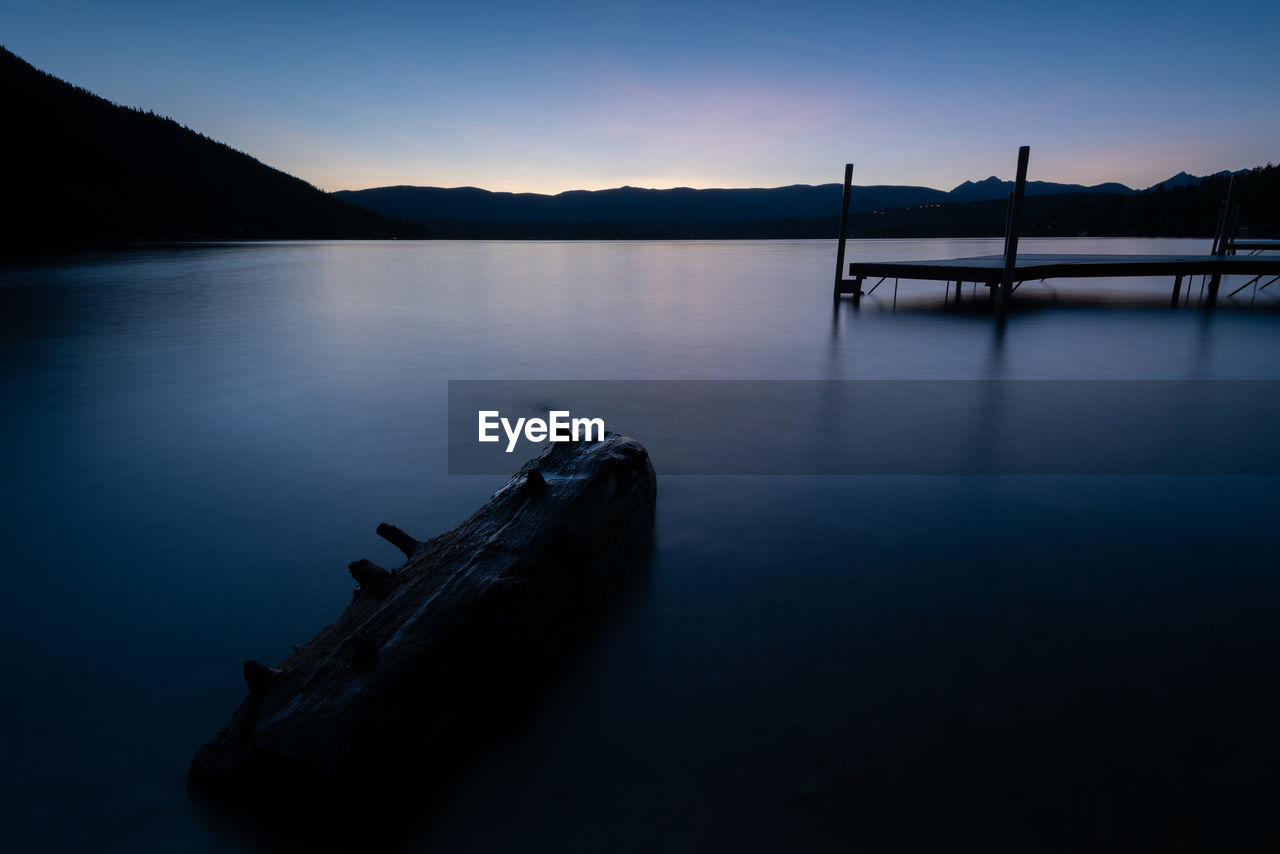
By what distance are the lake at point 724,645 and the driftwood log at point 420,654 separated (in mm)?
180

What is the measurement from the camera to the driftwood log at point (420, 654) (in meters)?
2.14

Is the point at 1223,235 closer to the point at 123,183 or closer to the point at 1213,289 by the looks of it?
the point at 1213,289

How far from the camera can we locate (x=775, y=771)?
2.34 meters

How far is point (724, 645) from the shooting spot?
10.2 ft

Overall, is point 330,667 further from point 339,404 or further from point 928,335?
point 928,335

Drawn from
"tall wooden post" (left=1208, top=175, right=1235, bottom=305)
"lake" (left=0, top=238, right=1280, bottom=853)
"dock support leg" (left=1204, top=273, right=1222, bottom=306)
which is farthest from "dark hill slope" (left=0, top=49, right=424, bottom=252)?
"tall wooden post" (left=1208, top=175, right=1235, bottom=305)

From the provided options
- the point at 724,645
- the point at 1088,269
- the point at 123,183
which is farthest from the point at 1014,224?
the point at 123,183

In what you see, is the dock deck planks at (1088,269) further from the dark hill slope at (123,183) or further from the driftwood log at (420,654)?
the dark hill slope at (123,183)

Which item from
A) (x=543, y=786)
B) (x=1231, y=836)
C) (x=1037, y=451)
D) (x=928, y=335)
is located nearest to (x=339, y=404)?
(x=543, y=786)

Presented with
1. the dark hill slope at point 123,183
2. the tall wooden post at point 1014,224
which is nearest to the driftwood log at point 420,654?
the tall wooden post at point 1014,224

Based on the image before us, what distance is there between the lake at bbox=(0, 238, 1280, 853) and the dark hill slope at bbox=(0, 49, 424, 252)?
56806 mm

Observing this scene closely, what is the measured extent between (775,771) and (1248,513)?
436 centimetres

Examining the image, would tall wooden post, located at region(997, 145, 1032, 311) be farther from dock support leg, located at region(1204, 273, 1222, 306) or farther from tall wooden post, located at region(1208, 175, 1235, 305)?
dock support leg, located at region(1204, 273, 1222, 306)

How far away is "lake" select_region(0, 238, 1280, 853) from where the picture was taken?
219cm
